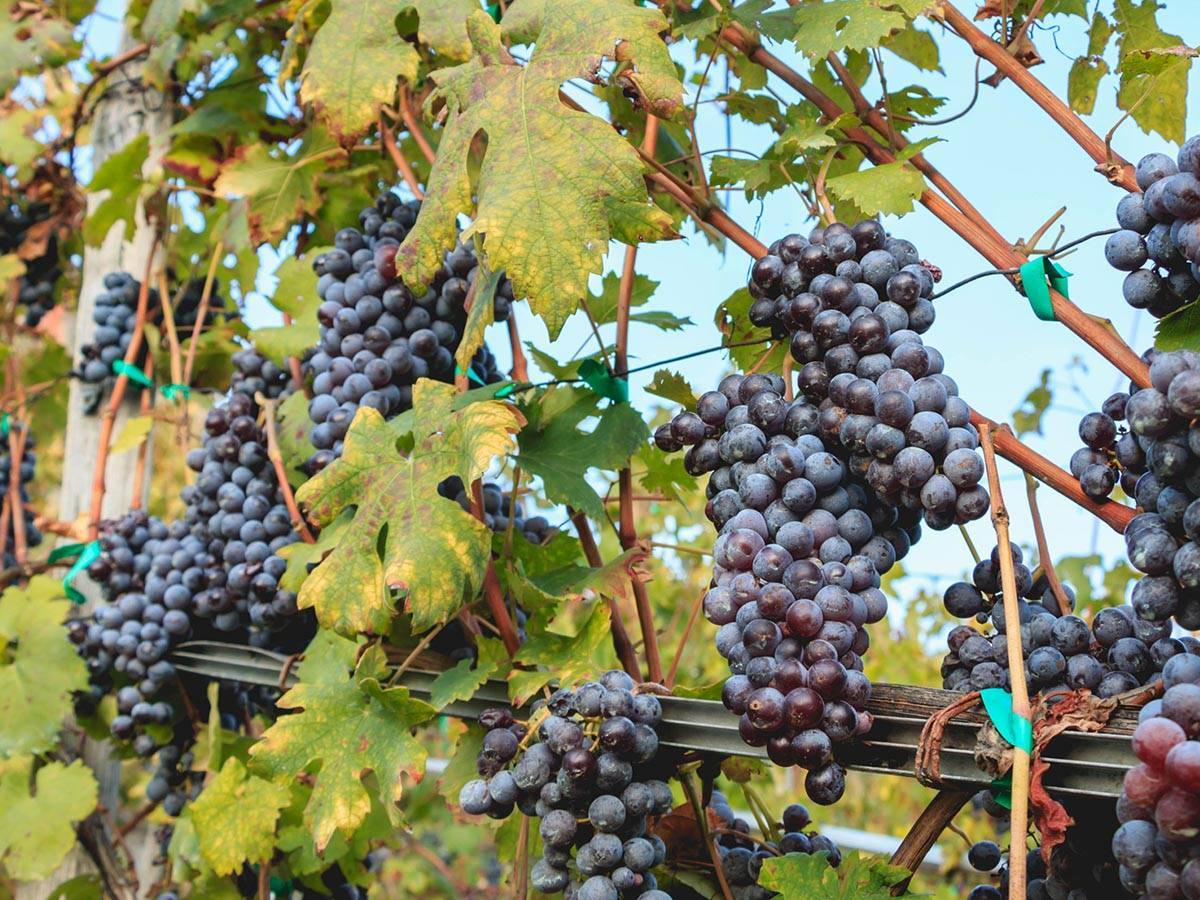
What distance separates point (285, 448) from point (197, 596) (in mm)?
342

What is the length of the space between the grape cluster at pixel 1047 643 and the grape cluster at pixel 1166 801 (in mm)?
147

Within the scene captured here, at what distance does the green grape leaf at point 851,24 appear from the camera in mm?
1301

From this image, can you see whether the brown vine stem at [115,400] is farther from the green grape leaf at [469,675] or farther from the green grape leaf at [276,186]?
the green grape leaf at [469,675]

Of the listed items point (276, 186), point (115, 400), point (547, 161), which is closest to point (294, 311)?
point (276, 186)

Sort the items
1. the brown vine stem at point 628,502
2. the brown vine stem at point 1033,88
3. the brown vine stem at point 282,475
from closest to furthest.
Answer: the brown vine stem at point 1033,88 < the brown vine stem at point 628,502 < the brown vine stem at point 282,475

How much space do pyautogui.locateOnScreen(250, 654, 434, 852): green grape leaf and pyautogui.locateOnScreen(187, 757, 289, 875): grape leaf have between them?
0.31 metres

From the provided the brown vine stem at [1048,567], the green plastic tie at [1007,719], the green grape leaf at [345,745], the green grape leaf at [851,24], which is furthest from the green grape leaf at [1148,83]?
the green grape leaf at [345,745]

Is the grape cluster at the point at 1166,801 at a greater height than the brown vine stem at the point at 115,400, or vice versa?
the brown vine stem at the point at 115,400

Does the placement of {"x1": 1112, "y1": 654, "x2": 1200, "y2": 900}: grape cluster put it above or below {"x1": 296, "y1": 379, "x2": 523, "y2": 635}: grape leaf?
below

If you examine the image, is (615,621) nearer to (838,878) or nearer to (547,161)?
(838,878)

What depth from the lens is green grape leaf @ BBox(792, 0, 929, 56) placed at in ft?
4.27

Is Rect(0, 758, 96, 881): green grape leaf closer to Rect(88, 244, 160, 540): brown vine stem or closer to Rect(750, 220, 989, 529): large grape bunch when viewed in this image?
Rect(88, 244, 160, 540): brown vine stem

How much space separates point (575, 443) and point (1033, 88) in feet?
2.43

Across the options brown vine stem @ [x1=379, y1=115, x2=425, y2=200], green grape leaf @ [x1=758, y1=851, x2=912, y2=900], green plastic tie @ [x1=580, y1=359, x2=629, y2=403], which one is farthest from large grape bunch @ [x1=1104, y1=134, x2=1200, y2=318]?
brown vine stem @ [x1=379, y1=115, x2=425, y2=200]
